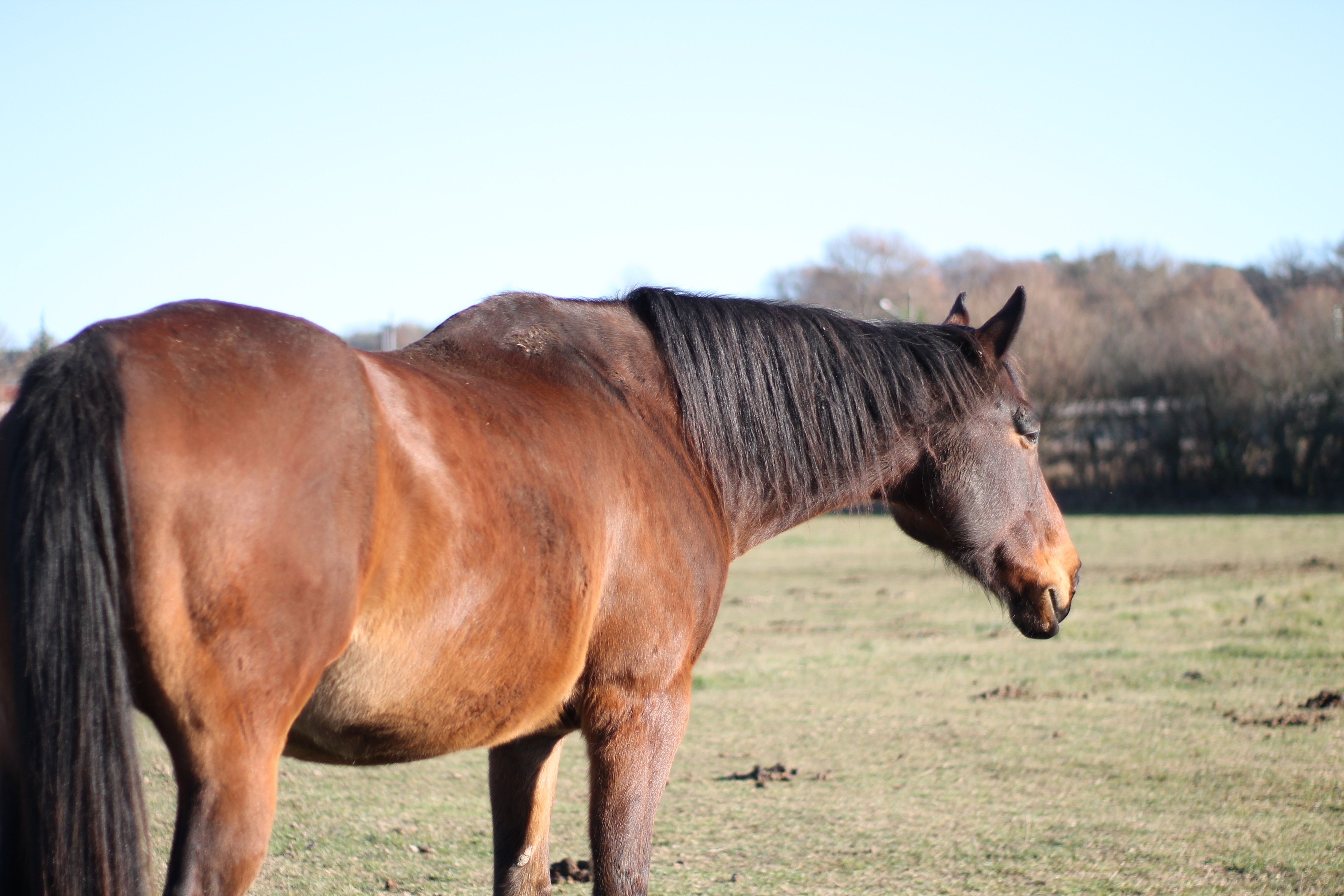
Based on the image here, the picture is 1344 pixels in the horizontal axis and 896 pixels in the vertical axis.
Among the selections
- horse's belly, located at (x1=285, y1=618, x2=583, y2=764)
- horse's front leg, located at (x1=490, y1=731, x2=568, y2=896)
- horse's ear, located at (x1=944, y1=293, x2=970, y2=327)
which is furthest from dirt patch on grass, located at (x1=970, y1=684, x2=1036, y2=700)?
horse's belly, located at (x1=285, y1=618, x2=583, y2=764)

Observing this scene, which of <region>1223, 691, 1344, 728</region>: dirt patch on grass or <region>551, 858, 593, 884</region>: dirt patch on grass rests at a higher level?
<region>551, 858, 593, 884</region>: dirt patch on grass

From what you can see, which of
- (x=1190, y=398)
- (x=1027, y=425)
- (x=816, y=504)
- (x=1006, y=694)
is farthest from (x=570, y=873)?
(x=1190, y=398)

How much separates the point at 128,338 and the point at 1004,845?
3.62m

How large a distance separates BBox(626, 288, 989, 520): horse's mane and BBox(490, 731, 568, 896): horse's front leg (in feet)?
3.06

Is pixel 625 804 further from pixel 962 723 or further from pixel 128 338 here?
pixel 962 723

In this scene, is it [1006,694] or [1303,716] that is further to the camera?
[1006,694]

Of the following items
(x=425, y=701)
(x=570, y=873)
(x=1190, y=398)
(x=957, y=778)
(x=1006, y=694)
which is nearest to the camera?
(x=425, y=701)

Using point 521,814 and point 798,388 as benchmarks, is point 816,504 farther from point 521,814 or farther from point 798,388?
point 521,814

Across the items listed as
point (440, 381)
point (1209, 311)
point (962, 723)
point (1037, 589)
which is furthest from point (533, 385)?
point (1209, 311)

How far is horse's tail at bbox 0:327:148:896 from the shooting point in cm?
171

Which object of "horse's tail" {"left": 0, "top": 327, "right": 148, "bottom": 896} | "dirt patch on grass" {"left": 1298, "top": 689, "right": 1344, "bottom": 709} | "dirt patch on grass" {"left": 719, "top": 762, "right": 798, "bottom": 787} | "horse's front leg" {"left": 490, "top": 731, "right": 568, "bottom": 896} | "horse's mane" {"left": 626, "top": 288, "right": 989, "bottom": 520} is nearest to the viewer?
"horse's tail" {"left": 0, "top": 327, "right": 148, "bottom": 896}

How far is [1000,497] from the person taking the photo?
3.46 m

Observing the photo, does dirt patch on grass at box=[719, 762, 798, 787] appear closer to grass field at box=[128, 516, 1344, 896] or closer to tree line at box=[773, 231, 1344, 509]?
grass field at box=[128, 516, 1344, 896]

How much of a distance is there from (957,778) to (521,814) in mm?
2803
